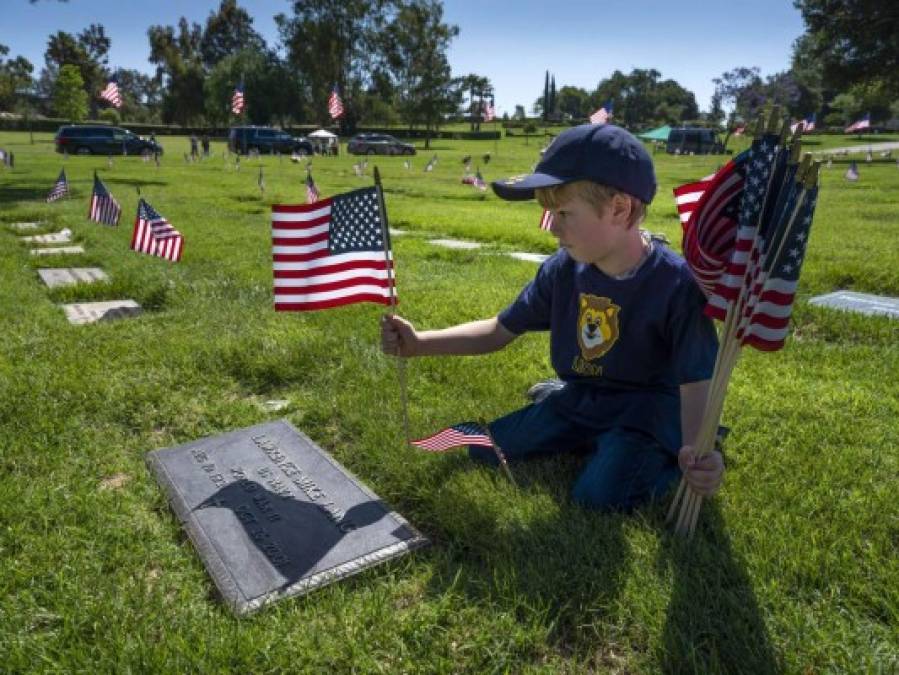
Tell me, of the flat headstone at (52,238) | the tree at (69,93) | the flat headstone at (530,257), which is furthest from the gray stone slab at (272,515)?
the tree at (69,93)

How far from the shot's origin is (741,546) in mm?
1968

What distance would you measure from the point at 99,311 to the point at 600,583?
417 centimetres

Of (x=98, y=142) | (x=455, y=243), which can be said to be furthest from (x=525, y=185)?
(x=98, y=142)

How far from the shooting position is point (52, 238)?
305 inches

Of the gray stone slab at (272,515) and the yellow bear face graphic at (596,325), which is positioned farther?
the yellow bear face graphic at (596,325)

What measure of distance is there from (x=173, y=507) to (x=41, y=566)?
1.40ft

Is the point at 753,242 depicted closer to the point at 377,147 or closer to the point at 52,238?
the point at 52,238

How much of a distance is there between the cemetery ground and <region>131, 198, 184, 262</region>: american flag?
891 mm

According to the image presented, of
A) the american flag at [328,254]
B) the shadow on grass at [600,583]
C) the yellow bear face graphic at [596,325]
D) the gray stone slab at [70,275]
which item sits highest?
the american flag at [328,254]

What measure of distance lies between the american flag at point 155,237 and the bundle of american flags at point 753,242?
4.70 m

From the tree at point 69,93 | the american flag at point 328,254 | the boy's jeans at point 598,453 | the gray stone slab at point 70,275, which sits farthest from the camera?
the tree at point 69,93

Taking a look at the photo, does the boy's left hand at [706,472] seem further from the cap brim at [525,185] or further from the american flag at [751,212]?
the cap brim at [525,185]

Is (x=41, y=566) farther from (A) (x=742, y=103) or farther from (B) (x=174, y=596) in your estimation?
(A) (x=742, y=103)

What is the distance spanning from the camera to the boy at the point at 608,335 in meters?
1.97
